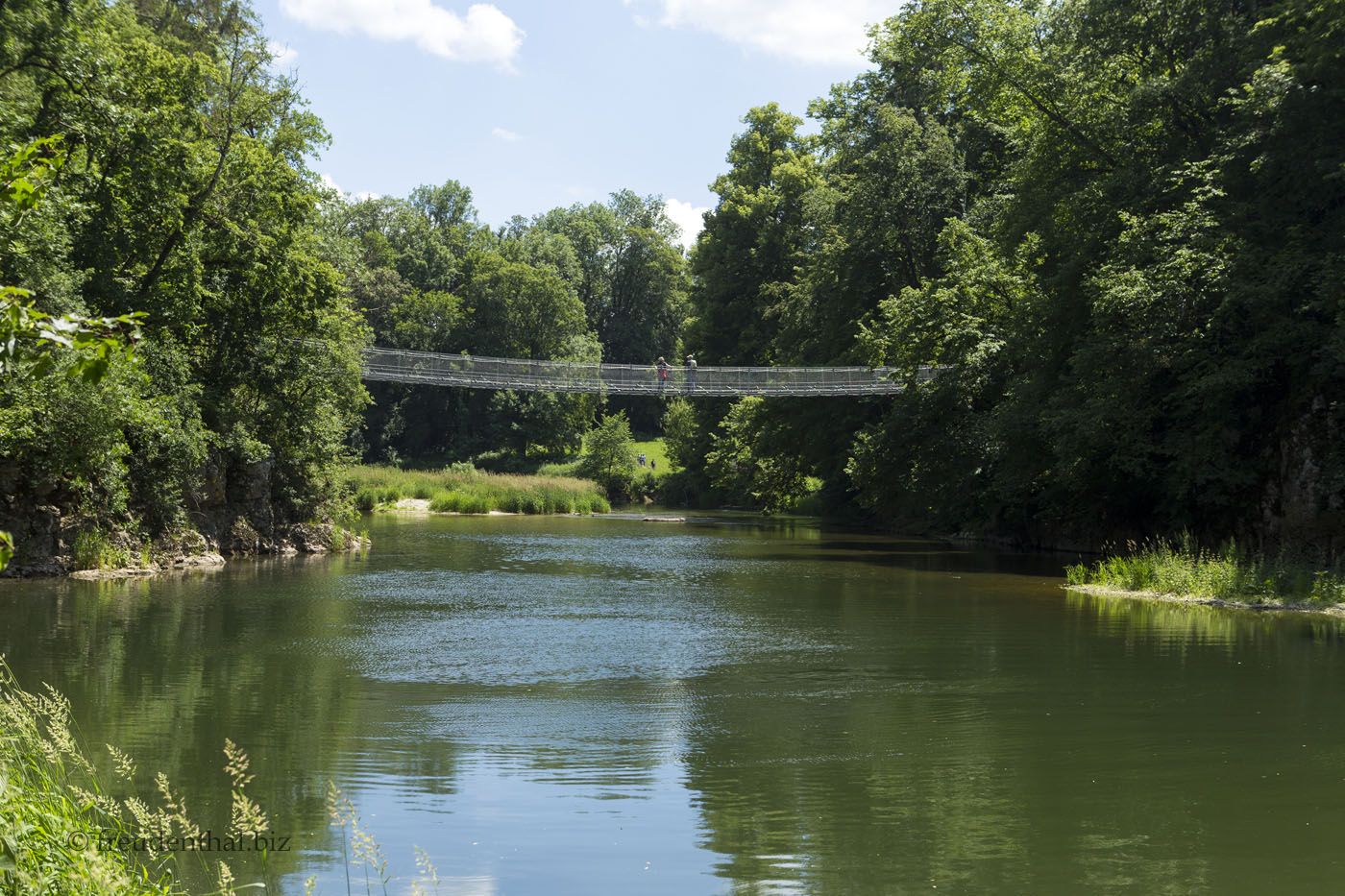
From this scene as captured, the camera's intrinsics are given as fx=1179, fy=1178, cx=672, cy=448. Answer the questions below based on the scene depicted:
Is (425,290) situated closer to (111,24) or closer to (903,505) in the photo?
(903,505)

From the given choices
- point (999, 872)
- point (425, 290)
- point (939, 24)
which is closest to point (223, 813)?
point (999, 872)

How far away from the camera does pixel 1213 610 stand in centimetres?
1728

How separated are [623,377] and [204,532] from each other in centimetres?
2318

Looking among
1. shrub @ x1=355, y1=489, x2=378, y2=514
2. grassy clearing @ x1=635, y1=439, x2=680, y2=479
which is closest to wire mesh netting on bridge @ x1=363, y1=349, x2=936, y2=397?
shrub @ x1=355, y1=489, x2=378, y2=514

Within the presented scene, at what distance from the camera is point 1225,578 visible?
18.5m

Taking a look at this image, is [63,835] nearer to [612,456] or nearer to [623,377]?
[623,377]

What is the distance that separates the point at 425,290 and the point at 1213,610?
63904 mm

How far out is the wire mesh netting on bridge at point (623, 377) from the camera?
3794 centimetres

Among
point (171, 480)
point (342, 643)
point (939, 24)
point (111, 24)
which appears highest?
point (939, 24)

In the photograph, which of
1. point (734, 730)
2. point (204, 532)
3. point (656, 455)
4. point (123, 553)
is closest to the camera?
point (734, 730)

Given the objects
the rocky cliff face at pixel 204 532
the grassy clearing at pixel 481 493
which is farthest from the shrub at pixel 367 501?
the rocky cliff face at pixel 204 532

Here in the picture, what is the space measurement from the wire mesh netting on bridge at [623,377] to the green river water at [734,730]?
1926 centimetres

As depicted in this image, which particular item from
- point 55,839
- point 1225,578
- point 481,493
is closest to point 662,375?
point 481,493

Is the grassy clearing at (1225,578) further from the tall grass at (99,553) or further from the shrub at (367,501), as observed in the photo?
the shrub at (367,501)
